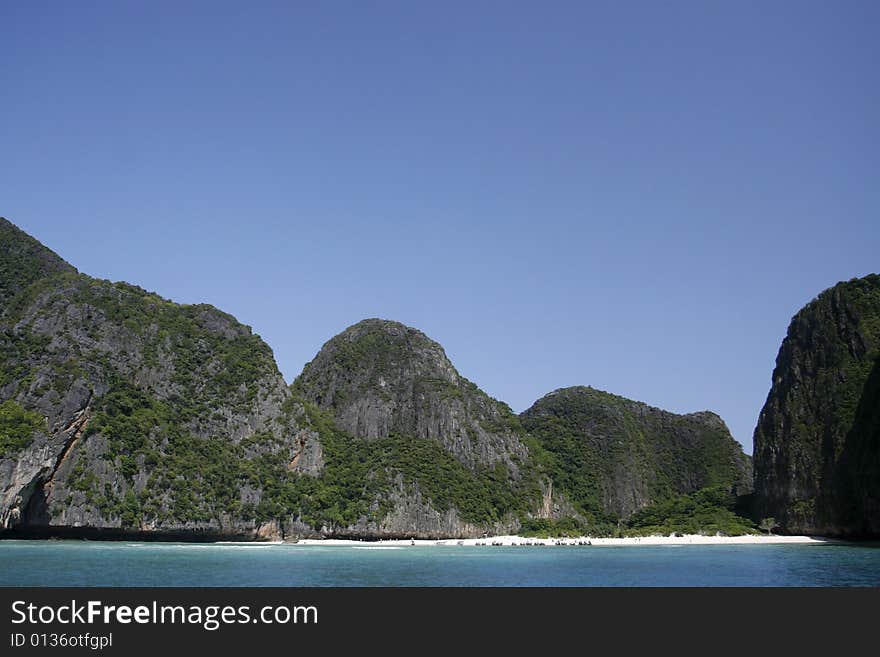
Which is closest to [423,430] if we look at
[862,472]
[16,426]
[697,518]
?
[697,518]

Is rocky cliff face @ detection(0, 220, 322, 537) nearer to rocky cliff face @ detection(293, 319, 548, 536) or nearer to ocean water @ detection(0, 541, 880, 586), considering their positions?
ocean water @ detection(0, 541, 880, 586)

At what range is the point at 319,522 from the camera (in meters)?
79.4

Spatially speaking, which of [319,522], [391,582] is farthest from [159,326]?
[391,582]

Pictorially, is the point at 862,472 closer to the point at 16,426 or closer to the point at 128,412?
the point at 128,412

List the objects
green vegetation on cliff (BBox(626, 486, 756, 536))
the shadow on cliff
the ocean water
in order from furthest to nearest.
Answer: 1. green vegetation on cliff (BBox(626, 486, 756, 536))
2. the shadow on cliff
3. the ocean water

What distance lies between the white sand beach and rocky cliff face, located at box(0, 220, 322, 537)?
36.9 ft

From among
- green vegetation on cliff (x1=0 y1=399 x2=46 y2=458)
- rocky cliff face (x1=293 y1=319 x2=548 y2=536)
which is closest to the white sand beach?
rocky cliff face (x1=293 y1=319 x2=548 y2=536)

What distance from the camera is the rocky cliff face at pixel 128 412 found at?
6091cm

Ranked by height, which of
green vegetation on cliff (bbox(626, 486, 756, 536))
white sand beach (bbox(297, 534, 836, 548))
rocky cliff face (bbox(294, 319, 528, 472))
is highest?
rocky cliff face (bbox(294, 319, 528, 472))

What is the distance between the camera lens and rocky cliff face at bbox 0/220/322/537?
60906mm

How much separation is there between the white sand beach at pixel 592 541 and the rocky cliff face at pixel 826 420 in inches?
122

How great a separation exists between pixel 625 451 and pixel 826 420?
54.4m
